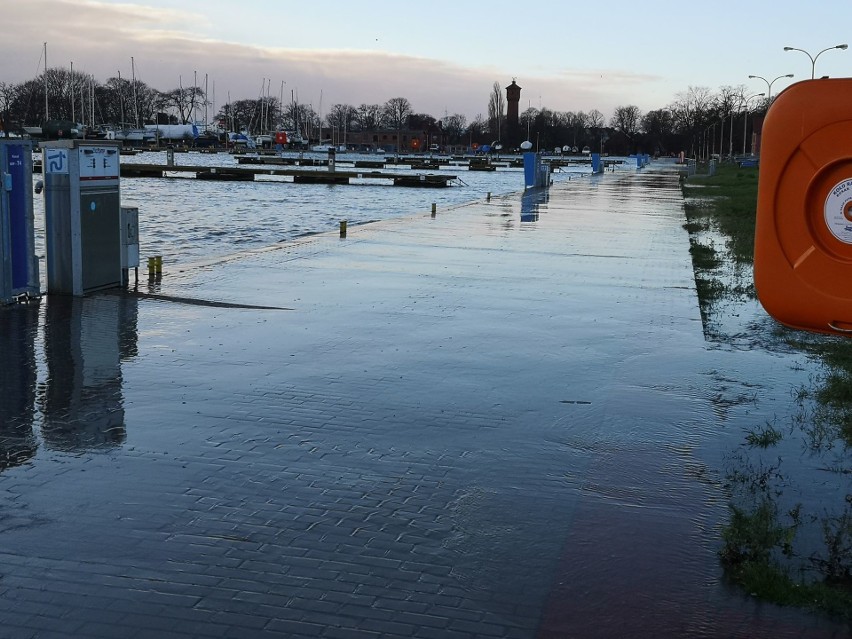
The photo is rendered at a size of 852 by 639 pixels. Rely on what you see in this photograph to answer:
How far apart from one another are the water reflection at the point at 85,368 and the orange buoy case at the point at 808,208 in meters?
4.59

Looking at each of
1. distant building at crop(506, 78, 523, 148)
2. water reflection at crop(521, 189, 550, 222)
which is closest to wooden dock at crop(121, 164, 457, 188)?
water reflection at crop(521, 189, 550, 222)

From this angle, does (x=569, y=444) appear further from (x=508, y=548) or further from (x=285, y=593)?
(x=285, y=593)

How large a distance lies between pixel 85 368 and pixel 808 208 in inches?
266

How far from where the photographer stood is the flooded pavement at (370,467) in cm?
465

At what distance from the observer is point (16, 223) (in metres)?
11.9

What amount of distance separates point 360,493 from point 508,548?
3.79ft

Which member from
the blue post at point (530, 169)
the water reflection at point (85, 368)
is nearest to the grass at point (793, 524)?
the water reflection at point (85, 368)

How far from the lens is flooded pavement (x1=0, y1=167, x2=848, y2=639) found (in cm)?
465

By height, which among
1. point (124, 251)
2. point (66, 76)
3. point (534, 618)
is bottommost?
point (534, 618)

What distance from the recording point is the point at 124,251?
13.6m

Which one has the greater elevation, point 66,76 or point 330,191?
point 66,76

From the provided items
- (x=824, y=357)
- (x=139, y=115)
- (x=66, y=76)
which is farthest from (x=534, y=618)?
(x=139, y=115)

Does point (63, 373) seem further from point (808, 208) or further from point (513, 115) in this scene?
point (513, 115)

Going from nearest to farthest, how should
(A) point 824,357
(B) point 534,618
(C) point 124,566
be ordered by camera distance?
(B) point 534,618 → (C) point 124,566 → (A) point 824,357
